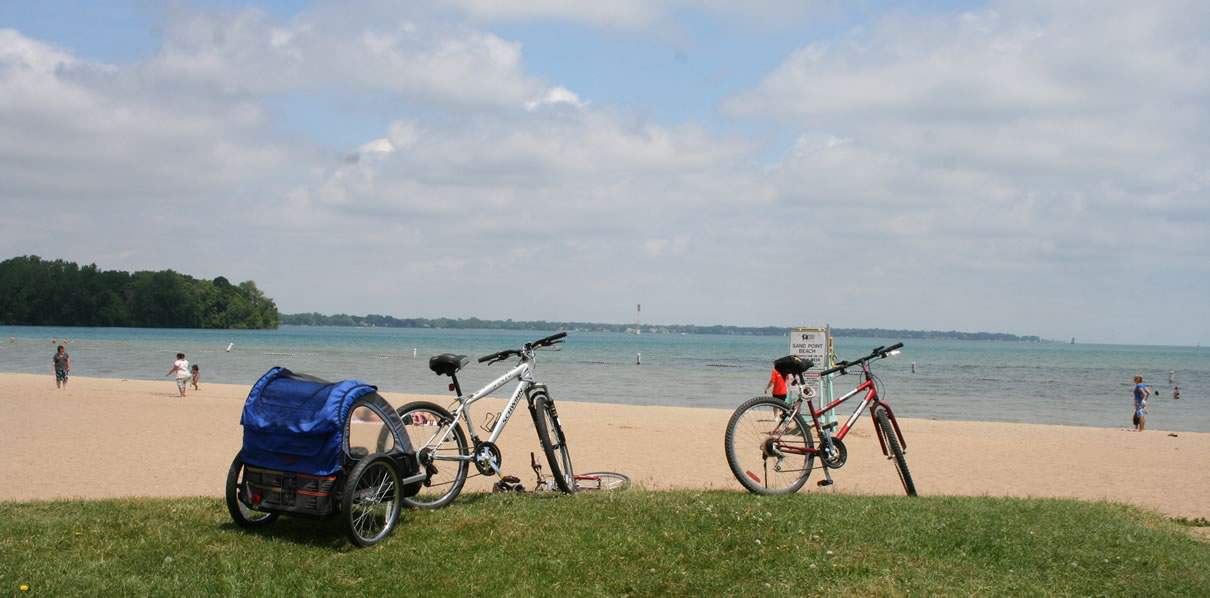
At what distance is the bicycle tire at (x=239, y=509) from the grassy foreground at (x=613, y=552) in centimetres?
12

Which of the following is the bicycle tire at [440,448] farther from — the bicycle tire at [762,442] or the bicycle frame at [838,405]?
the bicycle frame at [838,405]

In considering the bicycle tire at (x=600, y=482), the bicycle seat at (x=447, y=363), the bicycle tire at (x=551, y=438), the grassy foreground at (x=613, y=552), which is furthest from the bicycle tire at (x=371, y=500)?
the bicycle tire at (x=600, y=482)

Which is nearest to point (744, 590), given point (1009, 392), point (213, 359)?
point (1009, 392)

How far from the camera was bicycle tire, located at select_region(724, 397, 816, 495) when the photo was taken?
7992mm

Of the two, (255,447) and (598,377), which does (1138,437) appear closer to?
(255,447)

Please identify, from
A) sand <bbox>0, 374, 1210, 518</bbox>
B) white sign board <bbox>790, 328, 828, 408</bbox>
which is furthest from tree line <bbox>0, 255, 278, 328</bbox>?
white sign board <bbox>790, 328, 828, 408</bbox>

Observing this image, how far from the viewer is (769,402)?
8055 millimetres

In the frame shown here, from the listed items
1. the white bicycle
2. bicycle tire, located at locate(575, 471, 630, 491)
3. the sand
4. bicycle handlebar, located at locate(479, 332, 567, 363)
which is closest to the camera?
the white bicycle

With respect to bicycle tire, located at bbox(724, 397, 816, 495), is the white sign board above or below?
above

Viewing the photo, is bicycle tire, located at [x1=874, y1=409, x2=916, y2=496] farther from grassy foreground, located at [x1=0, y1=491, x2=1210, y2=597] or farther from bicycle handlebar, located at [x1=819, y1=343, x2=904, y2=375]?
grassy foreground, located at [x1=0, y1=491, x2=1210, y2=597]

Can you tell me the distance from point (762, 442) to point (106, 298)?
6334 inches

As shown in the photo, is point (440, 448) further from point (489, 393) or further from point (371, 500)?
point (371, 500)

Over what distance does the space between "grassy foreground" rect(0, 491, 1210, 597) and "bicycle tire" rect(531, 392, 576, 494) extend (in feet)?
1.53

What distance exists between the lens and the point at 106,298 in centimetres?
14925
